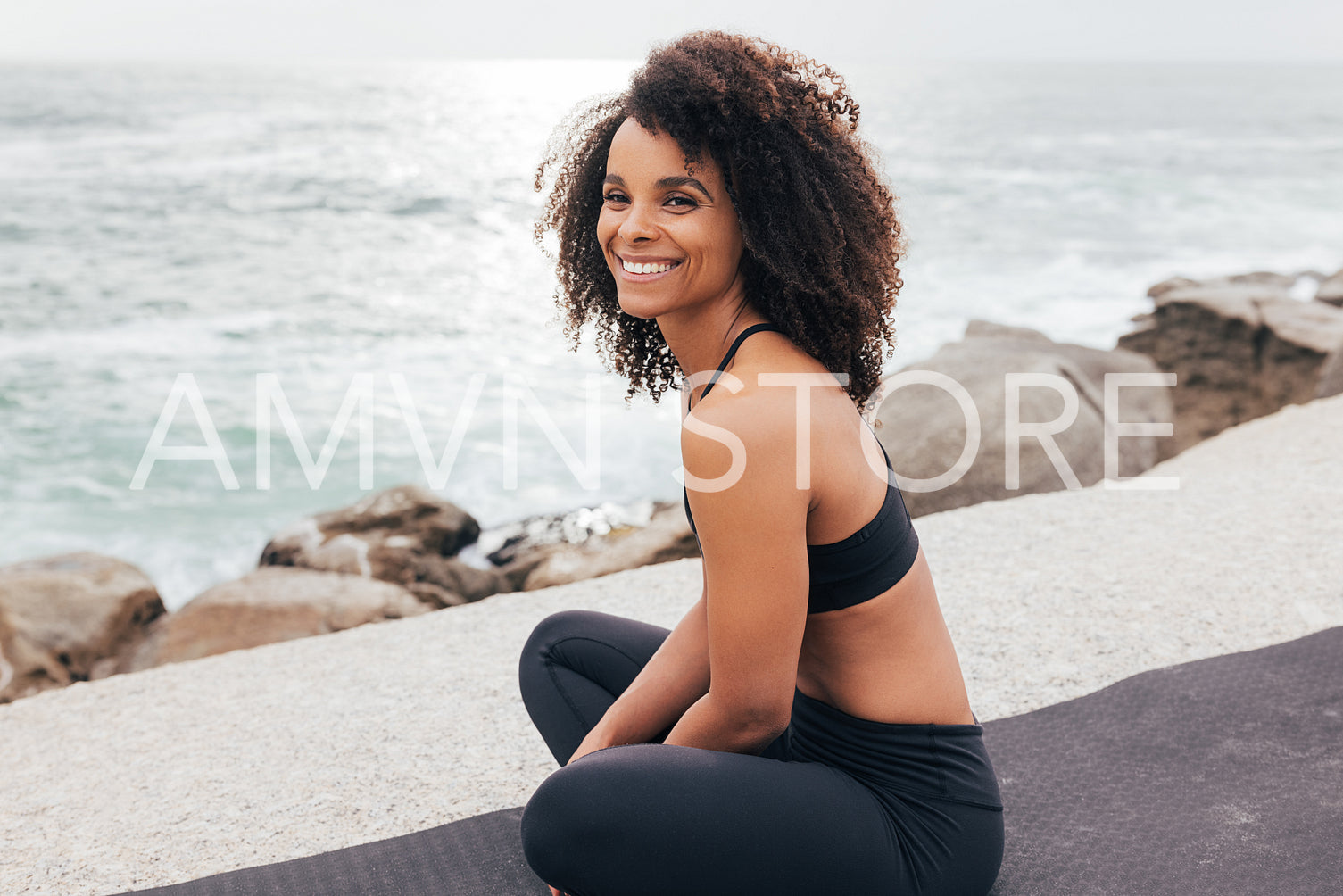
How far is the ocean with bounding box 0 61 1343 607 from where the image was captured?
9406mm

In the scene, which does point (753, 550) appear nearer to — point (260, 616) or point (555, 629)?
point (555, 629)

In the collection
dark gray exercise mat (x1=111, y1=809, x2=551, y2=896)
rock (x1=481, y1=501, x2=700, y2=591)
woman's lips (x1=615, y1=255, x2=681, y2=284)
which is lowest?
rock (x1=481, y1=501, x2=700, y2=591)

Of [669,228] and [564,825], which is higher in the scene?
[669,228]

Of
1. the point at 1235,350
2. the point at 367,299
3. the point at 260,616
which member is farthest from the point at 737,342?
the point at 367,299

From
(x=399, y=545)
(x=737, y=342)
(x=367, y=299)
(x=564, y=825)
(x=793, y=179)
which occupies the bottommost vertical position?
(x=399, y=545)

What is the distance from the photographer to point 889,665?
1.63 meters

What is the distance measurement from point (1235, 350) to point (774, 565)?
8.27 metres

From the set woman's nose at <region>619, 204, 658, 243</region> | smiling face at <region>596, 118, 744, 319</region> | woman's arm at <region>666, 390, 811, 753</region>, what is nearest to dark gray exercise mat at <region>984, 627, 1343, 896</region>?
woman's arm at <region>666, 390, 811, 753</region>

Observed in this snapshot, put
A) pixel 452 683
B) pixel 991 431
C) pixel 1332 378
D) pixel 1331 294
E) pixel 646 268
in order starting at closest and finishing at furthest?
1. pixel 646 268
2. pixel 452 683
3. pixel 991 431
4. pixel 1332 378
5. pixel 1331 294

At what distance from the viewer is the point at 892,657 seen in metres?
1.62

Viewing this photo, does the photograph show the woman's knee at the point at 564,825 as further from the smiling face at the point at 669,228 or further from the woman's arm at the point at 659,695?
the smiling face at the point at 669,228

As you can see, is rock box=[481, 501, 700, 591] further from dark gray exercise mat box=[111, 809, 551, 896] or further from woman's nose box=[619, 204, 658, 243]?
woman's nose box=[619, 204, 658, 243]

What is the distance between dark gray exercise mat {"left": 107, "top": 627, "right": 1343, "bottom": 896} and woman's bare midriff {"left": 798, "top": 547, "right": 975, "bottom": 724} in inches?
23.9

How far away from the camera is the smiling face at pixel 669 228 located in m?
1.66
